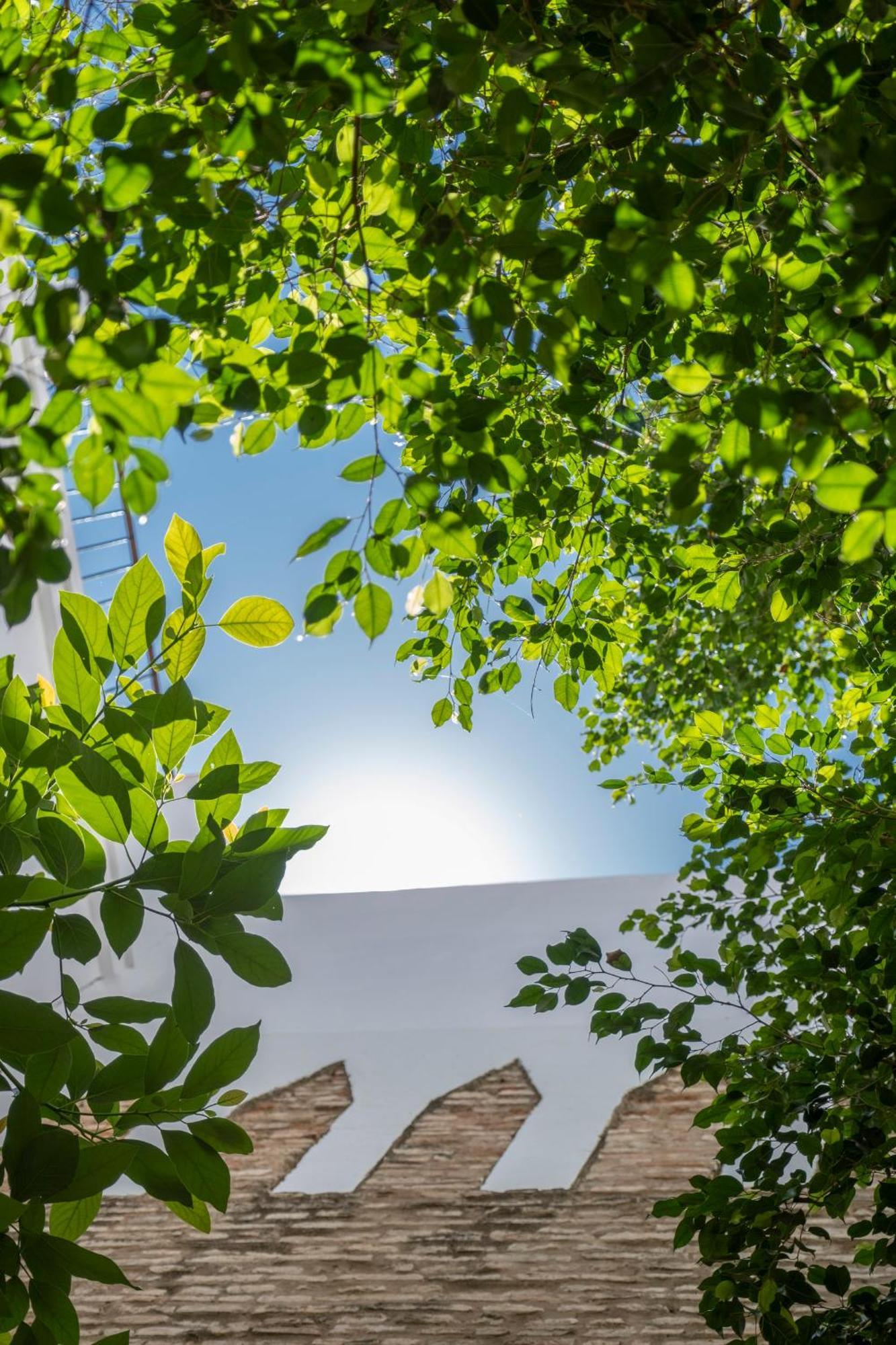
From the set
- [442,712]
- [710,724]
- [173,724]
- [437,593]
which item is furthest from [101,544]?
[437,593]

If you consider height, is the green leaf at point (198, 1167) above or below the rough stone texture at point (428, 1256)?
below

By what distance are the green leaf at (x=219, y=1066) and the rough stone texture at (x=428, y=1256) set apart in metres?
3.07

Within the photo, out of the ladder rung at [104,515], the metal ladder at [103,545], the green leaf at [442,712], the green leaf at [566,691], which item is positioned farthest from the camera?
the metal ladder at [103,545]

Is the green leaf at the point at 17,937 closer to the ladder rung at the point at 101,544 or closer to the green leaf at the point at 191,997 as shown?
the green leaf at the point at 191,997

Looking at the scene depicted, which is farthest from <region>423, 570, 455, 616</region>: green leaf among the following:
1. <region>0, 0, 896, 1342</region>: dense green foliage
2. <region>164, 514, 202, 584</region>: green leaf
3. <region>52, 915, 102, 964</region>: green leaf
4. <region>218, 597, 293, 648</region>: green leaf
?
<region>52, 915, 102, 964</region>: green leaf

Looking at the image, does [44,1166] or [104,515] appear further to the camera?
[104,515]

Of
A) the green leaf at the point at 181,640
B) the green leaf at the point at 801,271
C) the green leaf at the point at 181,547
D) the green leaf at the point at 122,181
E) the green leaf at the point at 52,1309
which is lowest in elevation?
the green leaf at the point at 52,1309

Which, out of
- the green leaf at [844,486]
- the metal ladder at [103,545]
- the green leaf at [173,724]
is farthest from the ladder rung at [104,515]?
the green leaf at [844,486]

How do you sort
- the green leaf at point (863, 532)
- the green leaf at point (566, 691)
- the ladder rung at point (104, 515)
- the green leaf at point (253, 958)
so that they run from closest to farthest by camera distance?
1. the green leaf at point (863, 532)
2. the green leaf at point (253, 958)
3. the green leaf at point (566, 691)
4. the ladder rung at point (104, 515)

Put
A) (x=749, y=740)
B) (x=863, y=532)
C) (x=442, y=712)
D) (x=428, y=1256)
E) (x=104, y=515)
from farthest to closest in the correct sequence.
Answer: (x=104, y=515), (x=428, y=1256), (x=442, y=712), (x=749, y=740), (x=863, y=532)

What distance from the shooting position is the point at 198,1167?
2.41 feet

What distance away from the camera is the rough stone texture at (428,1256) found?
342cm

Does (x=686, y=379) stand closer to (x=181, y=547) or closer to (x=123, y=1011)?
(x=181, y=547)

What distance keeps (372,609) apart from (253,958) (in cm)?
26
